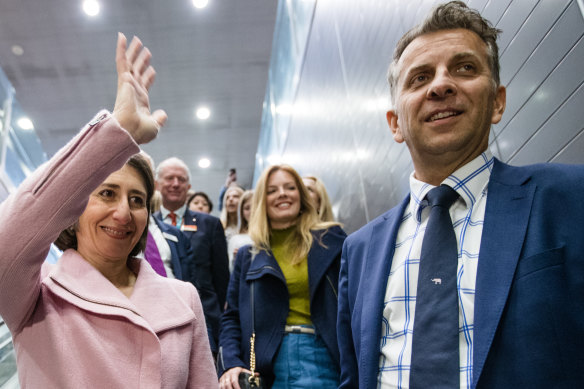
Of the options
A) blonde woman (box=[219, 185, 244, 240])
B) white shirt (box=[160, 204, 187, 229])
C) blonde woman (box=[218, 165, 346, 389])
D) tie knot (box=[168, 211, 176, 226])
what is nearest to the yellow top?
blonde woman (box=[218, 165, 346, 389])

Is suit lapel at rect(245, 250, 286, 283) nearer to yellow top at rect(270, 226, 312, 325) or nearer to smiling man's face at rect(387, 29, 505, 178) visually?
yellow top at rect(270, 226, 312, 325)

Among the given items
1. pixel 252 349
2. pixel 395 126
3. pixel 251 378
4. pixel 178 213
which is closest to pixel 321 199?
pixel 178 213

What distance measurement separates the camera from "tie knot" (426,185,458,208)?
1.21m

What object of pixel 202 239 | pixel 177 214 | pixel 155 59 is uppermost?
pixel 155 59

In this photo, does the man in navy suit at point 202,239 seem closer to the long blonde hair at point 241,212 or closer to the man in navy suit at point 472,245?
the long blonde hair at point 241,212

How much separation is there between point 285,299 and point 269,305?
0.08 m

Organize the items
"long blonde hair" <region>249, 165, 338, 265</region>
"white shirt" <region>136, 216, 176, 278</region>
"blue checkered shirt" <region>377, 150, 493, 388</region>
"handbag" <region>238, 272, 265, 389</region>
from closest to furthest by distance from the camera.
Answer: "blue checkered shirt" <region>377, 150, 493, 388</region>, "handbag" <region>238, 272, 265, 389</region>, "long blonde hair" <region>249, 165, 338, 265</region>, "white shirt" <region>136, 216, 176, 278</region>

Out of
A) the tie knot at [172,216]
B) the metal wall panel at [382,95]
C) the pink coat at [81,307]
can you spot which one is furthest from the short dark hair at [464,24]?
the tie knot at [172,216]

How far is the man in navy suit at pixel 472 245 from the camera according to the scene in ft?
2.85

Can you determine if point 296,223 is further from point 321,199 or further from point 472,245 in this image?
point 472,245

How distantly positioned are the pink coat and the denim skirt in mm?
600

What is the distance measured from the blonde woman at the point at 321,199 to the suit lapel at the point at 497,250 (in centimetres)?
193

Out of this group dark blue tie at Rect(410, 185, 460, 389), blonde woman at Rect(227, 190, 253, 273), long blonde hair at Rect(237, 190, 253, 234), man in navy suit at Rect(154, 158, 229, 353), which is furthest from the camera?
long blonde hair at Rect(237, 190, 253, 234)

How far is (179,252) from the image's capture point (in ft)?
8.69
